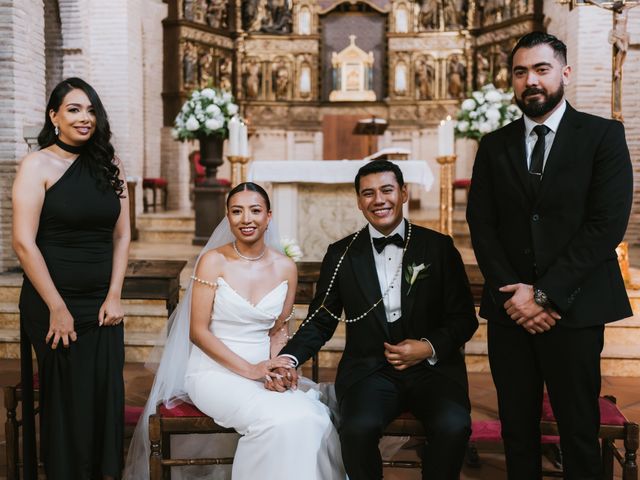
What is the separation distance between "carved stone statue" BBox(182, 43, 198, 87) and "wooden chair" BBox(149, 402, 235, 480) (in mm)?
10579

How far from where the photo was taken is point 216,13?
1312 centimetres

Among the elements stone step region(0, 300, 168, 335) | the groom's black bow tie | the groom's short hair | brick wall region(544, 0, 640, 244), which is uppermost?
brick wall region(544, 0, 640, 244)

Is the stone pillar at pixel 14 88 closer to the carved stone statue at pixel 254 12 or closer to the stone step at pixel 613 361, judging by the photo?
Answer: the stone step at pixel 613 361

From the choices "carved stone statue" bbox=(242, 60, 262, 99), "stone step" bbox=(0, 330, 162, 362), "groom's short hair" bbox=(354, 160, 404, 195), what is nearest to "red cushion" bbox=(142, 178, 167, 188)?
"carved stone statue" bbox=(242, 60, 262, 99)

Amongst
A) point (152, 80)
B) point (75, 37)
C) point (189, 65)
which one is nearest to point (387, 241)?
point (75, 37)

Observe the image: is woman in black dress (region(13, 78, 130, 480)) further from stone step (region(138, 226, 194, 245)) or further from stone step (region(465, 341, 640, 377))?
stone step (region(138, 226, 194, 245))

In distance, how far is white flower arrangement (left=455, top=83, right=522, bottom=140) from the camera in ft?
25.5

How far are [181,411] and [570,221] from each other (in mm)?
1685

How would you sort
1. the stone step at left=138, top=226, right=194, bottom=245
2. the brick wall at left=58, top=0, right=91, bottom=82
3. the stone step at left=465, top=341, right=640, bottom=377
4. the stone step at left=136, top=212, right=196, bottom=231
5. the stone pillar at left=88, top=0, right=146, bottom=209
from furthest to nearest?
the stone pillar at left=88, top=0, right=146, bottom=209, the stone step at left=136, top=212, right=196, bottom=231, the stone step at left=138, top=226, right=194, bottom=245, the brick wall at left=58, top=0, right=91, bottom=82, the stone step at left=465, top=341, right=640, bottom=377

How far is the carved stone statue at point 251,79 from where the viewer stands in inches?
527

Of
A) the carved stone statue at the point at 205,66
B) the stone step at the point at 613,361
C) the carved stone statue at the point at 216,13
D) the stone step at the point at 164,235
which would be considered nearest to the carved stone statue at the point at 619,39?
the stone step at the point at 613,361

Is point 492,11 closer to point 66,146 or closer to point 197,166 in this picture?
point 197,166

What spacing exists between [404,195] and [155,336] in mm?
3181

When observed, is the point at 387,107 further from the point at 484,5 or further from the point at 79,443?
the point at 79,443
